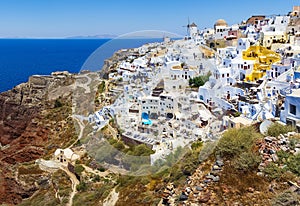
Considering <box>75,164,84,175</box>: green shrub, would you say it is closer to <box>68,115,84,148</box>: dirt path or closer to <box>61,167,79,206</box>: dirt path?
<box>61,167,79,206</box>: dirt path

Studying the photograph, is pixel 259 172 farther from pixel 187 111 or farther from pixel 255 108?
pixel 187 111

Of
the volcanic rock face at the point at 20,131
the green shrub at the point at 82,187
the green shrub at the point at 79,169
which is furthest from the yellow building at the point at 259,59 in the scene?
the volcanic rock face at the point at 20,131

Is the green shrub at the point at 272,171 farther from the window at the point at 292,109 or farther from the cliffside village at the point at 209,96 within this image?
the window at the point at 292,109

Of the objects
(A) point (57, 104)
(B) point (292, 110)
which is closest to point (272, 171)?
(B) point (292, 110)

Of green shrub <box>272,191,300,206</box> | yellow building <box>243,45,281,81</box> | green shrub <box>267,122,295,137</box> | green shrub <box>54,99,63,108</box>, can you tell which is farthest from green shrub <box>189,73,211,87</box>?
green shrub <box>272,191,300,206</box>

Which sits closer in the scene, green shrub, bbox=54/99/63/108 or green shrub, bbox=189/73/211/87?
green shrub, bbox=189/73/211/87

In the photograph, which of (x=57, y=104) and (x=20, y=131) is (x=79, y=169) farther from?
(x=20, y=131)
